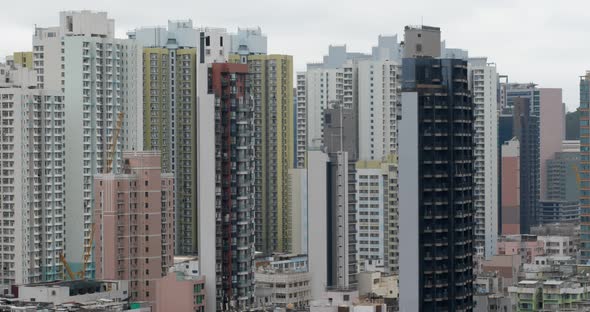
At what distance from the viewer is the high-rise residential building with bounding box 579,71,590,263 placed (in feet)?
263


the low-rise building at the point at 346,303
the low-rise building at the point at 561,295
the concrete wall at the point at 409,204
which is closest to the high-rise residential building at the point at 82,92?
the low-rise building at the point at 346,303

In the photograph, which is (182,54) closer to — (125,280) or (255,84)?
(255,84)

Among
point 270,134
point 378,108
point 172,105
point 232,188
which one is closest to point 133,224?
point 232,188

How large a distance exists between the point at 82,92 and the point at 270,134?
23.5m

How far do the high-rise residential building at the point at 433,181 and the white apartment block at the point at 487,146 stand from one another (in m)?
51.0

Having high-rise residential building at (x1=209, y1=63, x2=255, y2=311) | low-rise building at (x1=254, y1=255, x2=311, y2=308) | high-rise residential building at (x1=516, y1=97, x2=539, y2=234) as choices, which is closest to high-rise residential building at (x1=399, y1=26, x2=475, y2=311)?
high-rise residential building at (x1=209, y1=63, x2=255, y2=311)

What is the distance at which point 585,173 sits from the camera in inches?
3172

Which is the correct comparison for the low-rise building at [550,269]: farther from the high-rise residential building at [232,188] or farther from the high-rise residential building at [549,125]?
the high-rise residential building at [549,125]

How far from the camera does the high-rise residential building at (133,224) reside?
7031 cm

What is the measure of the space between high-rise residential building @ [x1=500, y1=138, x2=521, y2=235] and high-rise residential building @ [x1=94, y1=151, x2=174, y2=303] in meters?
46.5

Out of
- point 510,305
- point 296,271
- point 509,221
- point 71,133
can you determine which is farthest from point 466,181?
point 509,221

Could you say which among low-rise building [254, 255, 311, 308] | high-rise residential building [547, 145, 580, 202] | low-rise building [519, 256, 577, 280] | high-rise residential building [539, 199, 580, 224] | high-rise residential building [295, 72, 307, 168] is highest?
high-rise residential building [295, 72, 307, 168]

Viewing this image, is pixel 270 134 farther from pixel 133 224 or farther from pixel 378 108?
pixel 133 224

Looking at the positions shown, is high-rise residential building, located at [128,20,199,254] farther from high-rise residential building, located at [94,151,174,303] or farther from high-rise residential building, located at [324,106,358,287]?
high-rise residential building, located at [94,151,174,303]
